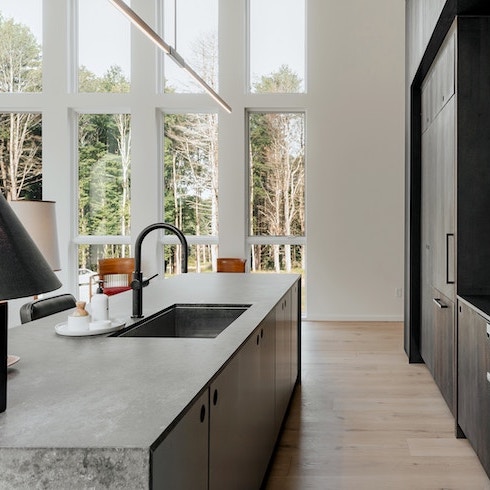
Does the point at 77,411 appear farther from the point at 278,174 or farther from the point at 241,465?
the point at 278,174

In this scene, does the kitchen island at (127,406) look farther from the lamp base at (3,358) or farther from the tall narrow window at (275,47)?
the tall narrow window at (275,47)

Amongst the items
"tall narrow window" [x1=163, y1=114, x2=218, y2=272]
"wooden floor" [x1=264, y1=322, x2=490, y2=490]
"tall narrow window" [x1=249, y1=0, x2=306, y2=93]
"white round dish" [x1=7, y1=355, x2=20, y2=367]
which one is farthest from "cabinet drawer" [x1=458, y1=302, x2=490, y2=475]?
"tall narrow window" [x1=249, y1=0, x2=306, y2=93]

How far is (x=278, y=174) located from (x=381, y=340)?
2687 millimetres

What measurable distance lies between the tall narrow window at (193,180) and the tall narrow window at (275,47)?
909 mm

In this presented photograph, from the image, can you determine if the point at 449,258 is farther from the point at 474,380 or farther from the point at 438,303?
the point at 474,380

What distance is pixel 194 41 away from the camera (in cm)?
718

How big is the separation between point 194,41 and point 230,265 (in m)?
3.14

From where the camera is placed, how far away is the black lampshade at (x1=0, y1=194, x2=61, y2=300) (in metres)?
1.04

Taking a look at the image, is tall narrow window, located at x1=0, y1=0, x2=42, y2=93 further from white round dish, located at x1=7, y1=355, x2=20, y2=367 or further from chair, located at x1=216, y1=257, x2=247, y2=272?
white round dish, located at x1=7, y1=355, x2=20, y2=367

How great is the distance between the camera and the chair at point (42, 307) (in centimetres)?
263

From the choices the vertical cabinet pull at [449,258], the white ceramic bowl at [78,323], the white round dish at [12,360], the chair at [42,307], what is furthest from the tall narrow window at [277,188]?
the white round dish at [12,360]

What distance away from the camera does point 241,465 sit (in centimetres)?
181

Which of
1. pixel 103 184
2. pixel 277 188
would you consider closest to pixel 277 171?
pixel 277 188

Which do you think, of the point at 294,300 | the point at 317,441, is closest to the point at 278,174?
the point at 294,300
